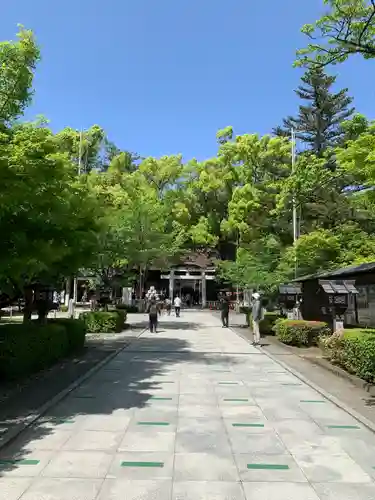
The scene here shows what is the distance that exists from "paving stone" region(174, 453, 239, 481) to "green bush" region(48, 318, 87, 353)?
29.7 feet

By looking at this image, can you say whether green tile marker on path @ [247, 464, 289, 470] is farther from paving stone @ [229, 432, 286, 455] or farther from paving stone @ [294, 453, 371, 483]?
paving stone @ [229, 432, 286, 455]

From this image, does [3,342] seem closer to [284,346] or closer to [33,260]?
[33,260]

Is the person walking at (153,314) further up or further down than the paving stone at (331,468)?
further up

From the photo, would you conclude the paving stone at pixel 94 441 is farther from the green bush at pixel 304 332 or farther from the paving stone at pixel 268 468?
the green bush at pixel 304 332

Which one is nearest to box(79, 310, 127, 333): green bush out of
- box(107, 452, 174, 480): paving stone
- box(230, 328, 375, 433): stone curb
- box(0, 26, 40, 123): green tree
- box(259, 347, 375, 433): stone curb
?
box(230, 328, 375, 433): stone curb

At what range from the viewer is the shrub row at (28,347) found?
32.1ft

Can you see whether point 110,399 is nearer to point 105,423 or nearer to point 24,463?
point 105,423

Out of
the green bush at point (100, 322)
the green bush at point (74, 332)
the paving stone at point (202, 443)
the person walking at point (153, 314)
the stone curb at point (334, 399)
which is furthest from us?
the person walking at point (153, 314)

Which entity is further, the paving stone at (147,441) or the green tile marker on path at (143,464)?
the paving stone at (147,441)

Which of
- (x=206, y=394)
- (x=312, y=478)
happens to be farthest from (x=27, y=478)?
(x=206, y=394)

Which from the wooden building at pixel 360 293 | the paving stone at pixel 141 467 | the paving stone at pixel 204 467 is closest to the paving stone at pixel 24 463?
the paving stone at pixel 141 467

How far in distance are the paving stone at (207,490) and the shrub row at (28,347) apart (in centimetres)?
631

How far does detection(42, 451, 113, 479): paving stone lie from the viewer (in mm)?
4770

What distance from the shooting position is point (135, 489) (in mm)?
4398
